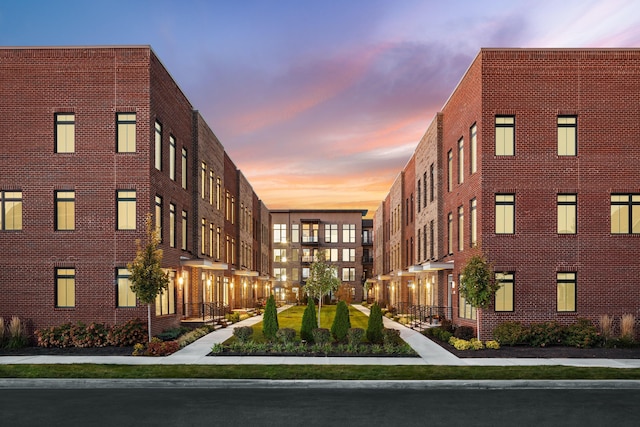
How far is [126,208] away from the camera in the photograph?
2531cm

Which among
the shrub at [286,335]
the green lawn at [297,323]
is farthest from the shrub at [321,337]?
the green lawn at [297,323]

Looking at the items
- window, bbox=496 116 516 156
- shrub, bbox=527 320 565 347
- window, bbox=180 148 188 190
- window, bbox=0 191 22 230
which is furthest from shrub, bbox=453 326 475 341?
window, bbox=0 191 22 230

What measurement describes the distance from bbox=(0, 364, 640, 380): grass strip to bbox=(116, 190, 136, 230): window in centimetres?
814

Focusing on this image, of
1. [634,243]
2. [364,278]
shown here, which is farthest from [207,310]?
[364,278]

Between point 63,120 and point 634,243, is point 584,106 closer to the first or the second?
point 634,243

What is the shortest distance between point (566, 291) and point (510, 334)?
11.2 ft

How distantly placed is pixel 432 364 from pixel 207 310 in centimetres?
2073

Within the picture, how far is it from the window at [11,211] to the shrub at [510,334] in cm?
1991

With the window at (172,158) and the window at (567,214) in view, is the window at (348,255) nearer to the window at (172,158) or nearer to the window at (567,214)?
the window at (172,158)

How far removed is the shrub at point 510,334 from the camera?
23.8 metres

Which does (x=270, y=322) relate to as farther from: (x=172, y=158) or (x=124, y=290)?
(x=172, y=158)

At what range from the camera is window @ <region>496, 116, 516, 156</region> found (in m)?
25.9
